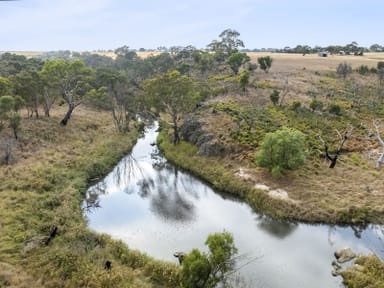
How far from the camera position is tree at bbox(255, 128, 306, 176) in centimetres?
2922

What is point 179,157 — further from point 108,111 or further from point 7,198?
point 108,111

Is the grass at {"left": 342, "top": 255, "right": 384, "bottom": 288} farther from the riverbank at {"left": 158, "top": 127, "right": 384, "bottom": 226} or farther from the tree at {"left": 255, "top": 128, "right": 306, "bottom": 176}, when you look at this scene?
the tree at {"left": 255, "top": 128, "right": 306, "bottom": 176}

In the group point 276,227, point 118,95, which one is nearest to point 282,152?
point 276,227

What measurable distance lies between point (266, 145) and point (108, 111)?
127ft

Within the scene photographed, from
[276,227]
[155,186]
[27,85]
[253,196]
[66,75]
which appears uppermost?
[66,75]

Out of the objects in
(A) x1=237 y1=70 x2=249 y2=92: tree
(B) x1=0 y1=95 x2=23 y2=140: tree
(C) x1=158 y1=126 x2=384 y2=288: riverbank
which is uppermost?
(A) x1=237 y1=70 x2=249 y2=92: tree

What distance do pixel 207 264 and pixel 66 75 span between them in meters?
39.0

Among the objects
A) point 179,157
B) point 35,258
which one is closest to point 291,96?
point 179,157

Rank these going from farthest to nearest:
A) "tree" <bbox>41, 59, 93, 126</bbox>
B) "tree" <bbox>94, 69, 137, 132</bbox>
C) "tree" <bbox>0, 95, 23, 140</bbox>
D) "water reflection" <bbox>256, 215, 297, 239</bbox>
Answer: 1. "tree" <bbox>94, 69, 137, 132</bbox>
2. "tree" <bbox>41, 59, 93, 126</bbox>
3. "tree" <bbox>0, 95, 23, 140</bbox>
4. "water reflection" <bbox>256, 215, 297, 239</bbox>

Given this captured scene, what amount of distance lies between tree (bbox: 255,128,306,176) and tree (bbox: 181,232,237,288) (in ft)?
48.7

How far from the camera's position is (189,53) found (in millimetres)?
104812

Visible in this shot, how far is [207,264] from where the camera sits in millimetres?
16000

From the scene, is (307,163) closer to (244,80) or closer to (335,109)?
(335,109)

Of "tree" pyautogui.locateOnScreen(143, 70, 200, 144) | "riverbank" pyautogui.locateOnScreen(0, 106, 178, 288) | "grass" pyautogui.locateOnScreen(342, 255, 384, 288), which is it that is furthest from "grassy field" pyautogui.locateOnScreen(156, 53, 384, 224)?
"riverbank" pyautogui.locateOnScreen(0, 106, 178, 288)
